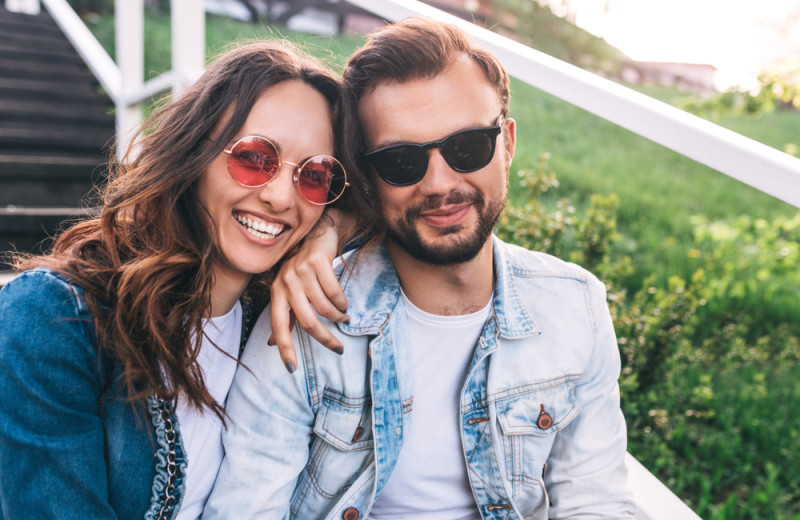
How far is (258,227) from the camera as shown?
1697 millimetres

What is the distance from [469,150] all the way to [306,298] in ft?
2.24

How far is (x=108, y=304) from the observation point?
155cm

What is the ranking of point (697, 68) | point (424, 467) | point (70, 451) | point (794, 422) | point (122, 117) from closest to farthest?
point (70, 451)
point (424, 467)
point (794, 422)
point (122, 117)
point (697, 68)

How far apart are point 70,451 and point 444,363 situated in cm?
108

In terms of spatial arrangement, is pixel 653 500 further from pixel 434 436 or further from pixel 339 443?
pixel 339 443

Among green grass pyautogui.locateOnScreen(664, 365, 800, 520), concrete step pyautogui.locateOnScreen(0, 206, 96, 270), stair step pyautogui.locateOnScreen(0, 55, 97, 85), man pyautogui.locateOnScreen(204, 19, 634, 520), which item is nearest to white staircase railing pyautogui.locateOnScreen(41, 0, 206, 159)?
stair step pyautogui.locateOnScreen(0, 55, 97, 85)

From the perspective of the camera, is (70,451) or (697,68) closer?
(70,451)

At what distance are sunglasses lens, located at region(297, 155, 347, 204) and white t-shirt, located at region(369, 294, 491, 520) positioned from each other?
1.62ft

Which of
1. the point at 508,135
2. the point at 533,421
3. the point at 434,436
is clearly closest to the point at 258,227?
the point at 434,436

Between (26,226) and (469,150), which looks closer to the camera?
(469,150)

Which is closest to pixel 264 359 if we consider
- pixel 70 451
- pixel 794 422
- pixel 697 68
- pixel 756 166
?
pixel 70 451

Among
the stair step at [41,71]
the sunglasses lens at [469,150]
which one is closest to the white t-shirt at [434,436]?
the sunglasses lens at [469,150]

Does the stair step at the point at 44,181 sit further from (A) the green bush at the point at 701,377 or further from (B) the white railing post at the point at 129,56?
(A) the green bush at the point at 701,377

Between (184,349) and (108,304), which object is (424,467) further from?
(108,304)
